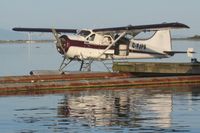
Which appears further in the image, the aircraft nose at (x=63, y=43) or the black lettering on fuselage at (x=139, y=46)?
the black lettering on fuselage at (x=139, y=46)

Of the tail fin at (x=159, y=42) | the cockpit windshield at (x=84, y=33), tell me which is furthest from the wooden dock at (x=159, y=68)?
the tail fin at (x=159, y=42)

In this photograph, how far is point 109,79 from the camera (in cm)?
1983

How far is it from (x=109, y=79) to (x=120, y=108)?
6.55 meters

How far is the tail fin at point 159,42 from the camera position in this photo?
26.6 metres

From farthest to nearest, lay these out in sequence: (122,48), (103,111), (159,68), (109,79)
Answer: (122,48) → (159,68) → (109,79) → (103,111)

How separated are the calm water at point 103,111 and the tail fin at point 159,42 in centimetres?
860

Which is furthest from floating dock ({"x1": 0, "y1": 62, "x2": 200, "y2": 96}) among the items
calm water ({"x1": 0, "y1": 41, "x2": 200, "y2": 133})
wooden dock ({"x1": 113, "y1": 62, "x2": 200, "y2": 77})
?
calm water ({"x1": 0, "y1": 41, "x2": 200, "y2": 133})

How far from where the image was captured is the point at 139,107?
1340cm

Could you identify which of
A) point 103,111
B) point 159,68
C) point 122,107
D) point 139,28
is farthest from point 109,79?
point 103,111

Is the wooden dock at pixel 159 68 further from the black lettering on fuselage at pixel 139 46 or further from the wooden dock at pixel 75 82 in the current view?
the black lettering on fuselage at pixel 139 46

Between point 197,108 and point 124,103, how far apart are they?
A: 2122 mm

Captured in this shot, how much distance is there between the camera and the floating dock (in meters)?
17.7

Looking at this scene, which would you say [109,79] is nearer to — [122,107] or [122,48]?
[122,48]

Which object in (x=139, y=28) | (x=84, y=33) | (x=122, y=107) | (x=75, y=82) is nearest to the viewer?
(x=122, y=107)
